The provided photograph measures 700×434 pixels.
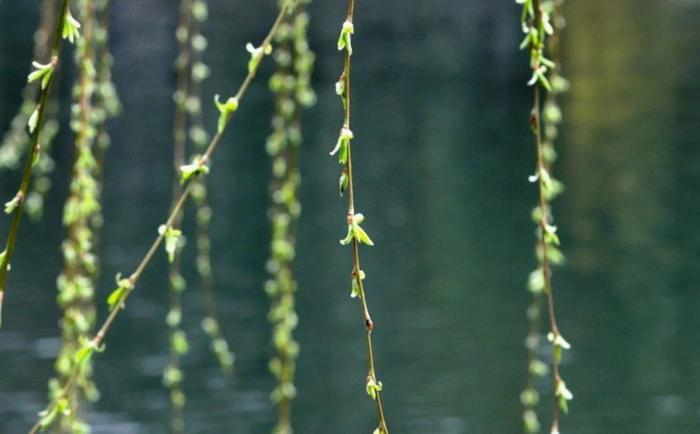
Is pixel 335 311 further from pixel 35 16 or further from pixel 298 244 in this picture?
pixel 35 16

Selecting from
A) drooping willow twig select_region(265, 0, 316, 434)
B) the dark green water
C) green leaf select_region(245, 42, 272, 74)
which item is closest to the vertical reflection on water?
the dark green water

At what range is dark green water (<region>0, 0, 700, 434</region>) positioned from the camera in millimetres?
7289

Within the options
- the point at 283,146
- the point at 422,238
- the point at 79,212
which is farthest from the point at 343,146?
the point at 422,238

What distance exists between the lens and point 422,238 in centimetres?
1012

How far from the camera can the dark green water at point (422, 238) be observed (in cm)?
729

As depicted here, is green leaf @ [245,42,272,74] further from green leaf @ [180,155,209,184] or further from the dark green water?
the dark green water

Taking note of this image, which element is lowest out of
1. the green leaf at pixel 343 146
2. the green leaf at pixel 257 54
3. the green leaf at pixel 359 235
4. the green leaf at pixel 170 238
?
the green leaf at pixel 359 235

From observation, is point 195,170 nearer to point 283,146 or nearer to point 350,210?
point 350,210

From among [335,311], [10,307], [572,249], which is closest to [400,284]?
[335,311]

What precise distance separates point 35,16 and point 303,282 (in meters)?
8.02

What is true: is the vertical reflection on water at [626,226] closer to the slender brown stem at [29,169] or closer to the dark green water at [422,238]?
the dark green water at [422,238]

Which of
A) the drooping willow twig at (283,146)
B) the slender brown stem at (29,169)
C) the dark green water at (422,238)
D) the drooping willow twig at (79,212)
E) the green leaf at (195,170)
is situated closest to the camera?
the slender brown stem at (29,169)

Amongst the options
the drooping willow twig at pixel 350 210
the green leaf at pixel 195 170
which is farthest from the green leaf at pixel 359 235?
the green leaf at pixel 195 170

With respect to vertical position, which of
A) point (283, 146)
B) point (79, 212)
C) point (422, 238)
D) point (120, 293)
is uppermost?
point (422, 238)
